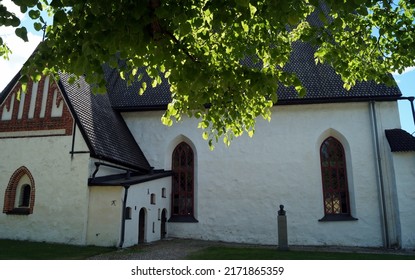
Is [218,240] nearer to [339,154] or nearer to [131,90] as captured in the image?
[339,154]

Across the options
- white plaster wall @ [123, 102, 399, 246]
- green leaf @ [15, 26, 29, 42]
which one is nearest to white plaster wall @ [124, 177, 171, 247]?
white plaster wall @ [123, 102, 399, 246]

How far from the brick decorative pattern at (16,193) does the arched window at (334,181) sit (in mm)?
11536

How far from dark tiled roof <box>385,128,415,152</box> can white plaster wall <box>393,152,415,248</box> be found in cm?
38

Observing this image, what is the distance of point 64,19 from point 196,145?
39.3 feet

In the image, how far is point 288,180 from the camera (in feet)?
50.6

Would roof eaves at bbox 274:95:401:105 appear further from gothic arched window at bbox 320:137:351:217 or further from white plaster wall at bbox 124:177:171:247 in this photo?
white plaster wall at bbox 124:177:171:247

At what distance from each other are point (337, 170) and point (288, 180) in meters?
2.25

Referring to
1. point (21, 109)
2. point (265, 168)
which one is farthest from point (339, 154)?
point (21, 109)

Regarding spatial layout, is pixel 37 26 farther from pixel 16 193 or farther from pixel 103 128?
pixel 16 193

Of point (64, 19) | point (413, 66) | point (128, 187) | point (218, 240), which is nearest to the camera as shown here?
point (64, 19)

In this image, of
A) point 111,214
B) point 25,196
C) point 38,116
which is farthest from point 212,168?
point 25,196

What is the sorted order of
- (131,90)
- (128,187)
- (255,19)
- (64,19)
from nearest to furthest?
(64,19)
(255,19)
(128,187)
(131,90)

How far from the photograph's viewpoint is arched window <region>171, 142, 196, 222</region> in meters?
16.1

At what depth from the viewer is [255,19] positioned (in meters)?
6.75
